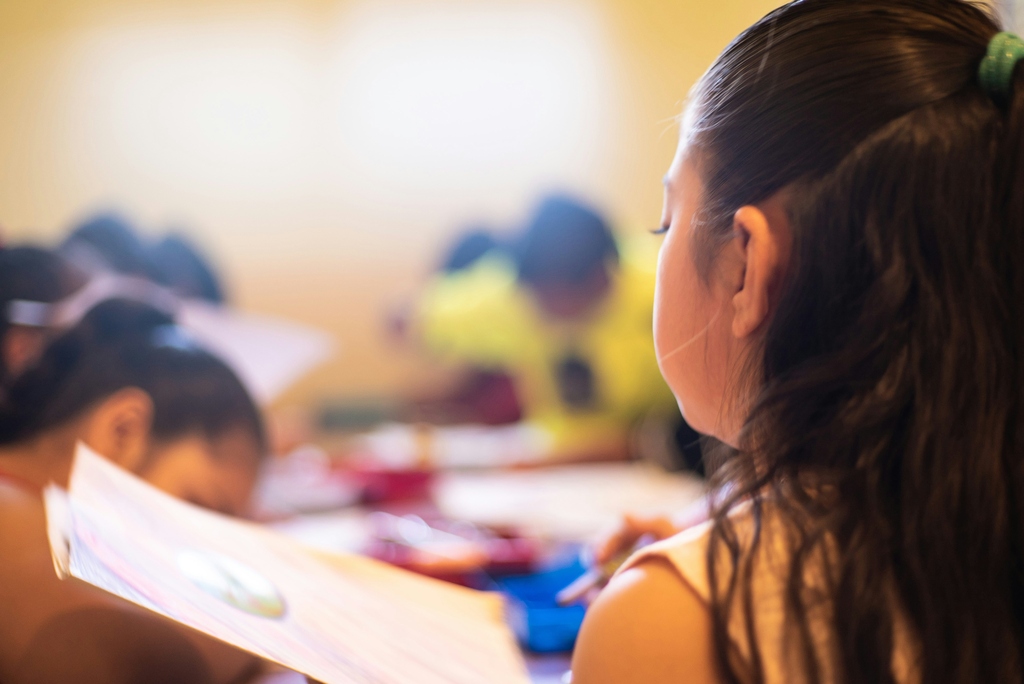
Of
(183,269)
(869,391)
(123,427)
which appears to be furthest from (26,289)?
(183,269)

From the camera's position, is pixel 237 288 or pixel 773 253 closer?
pixel 773 253

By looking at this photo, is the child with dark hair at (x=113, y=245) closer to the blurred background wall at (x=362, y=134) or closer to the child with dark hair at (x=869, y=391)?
the child with dark hair at (x=869, y=391)

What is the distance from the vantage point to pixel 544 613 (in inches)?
28.8

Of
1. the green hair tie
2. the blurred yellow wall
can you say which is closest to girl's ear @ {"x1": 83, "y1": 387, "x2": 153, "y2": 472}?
the green hair tie

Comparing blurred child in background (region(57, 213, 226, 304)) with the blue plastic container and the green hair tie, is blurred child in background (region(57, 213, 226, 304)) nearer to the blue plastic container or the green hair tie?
the blue plastic container

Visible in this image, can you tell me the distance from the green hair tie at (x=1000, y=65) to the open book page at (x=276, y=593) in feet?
1.32

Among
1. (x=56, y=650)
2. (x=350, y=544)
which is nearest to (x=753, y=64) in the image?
(x=56, y=650)

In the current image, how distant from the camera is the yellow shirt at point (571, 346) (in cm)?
198

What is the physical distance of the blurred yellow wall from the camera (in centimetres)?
336

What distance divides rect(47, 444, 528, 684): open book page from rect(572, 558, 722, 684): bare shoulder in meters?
0.10

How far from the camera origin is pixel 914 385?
1.35 ft

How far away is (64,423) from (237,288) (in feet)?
9.97

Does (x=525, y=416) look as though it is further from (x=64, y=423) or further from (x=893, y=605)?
(x=893, y=605)

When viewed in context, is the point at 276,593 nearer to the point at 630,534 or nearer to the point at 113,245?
the point at 630,534
